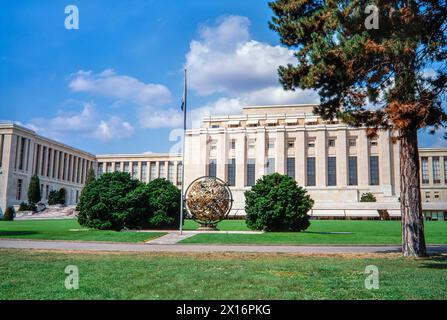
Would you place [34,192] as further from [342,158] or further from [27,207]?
[342,158]

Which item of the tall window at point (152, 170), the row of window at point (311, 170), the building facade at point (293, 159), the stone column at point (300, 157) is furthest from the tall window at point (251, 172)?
the tall window at point (152, 170)

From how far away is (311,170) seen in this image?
75.1 m

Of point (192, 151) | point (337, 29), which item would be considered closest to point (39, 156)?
point (192, 151)

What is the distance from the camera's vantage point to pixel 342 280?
26.5ft

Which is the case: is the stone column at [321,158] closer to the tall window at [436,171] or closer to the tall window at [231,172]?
the tall window at [231,172]

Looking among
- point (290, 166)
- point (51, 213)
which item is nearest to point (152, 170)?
point (51, 213)

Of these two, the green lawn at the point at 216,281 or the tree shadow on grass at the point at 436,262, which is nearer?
the green lawn at the point at 216,281

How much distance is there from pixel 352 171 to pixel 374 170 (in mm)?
3759

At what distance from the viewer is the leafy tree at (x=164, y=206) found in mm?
27592

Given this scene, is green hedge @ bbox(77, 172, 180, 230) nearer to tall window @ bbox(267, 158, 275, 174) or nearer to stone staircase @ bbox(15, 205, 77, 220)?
stone staircase @ bbox(15, 205, 77, 220)

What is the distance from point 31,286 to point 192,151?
72870 millimetres

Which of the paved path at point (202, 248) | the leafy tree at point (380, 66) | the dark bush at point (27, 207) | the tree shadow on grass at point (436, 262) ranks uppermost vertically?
the leafy tree at point (380, 66)

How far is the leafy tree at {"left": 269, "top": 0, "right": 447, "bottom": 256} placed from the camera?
10.9m

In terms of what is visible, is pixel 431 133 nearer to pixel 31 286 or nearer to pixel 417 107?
pixel 417 107
